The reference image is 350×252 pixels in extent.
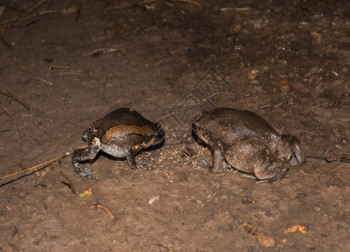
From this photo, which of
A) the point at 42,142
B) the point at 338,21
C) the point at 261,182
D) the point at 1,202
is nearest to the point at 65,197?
the point at 1,202

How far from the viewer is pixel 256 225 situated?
5.14 meters

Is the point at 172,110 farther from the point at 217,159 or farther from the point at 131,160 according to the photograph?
the point at 217,159

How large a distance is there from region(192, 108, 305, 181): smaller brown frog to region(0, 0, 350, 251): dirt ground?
0.65 ft

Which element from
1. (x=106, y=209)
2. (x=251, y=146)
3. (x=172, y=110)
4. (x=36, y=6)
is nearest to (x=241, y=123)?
(x=251, y=146)

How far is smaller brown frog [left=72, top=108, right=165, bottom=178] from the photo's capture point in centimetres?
598

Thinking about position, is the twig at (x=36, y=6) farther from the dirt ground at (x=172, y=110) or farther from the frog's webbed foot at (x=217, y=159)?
the frog's webbed foot at (x=217, y=159)

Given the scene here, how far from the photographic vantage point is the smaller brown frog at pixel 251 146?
556 cm

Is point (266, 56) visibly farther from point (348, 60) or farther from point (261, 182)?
point (261, 182)

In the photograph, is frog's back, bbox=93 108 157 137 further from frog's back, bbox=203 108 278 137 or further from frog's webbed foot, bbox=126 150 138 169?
frog's back, bbox=203 108 278 137

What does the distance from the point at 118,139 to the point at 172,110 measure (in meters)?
1.30

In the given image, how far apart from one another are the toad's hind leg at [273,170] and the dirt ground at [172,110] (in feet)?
0.47

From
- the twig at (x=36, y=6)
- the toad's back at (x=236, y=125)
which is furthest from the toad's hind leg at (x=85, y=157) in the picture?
the twig at (x=36, y=6)

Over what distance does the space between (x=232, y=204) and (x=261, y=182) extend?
0.53 m

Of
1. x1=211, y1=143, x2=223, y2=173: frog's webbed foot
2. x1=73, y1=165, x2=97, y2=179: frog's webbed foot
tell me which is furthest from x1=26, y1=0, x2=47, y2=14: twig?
x1=211, y1=143, x2=223, y2=173: frog's webbed foot
